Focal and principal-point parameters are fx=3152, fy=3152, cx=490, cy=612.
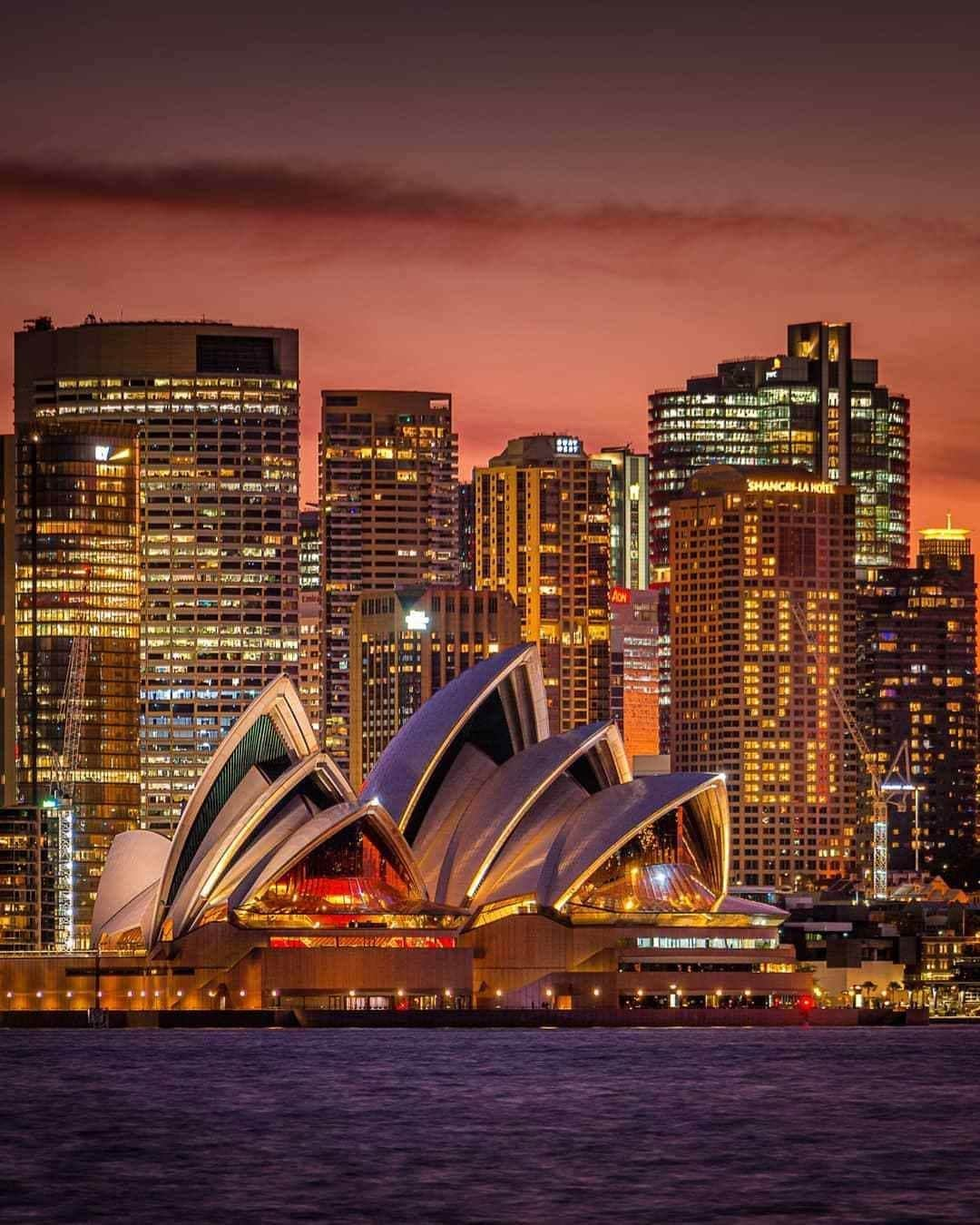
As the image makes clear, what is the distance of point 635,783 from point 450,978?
46.9 feet

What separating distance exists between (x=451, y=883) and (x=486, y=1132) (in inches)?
2751

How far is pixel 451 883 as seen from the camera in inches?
6644

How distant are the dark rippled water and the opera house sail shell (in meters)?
13.3

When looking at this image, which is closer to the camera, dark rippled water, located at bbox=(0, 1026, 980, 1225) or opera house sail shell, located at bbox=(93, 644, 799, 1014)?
dark rippled water, located at bbox=(0, 1026, 980, 1225)

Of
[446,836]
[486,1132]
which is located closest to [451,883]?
[446,836]

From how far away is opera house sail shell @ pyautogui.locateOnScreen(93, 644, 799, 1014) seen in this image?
16425 centimetres

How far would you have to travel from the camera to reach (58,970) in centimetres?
17062

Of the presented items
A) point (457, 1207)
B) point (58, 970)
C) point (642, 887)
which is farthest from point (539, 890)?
point (457, 1207)

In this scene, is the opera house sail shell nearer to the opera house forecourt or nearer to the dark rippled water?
the opera house forecourt

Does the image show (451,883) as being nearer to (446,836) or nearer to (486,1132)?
(446,836)

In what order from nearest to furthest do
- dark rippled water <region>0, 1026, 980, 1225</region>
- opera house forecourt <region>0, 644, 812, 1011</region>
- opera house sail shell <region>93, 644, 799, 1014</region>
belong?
1. dark rippled water <region>0, 1026, 980, 1225</region>
2. opera house sail shell <region>93, 644, 799, 1014</region>
3. opera house forecourt <region>0, 644, 812, 1011</region>

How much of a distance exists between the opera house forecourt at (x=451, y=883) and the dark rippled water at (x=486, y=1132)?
13.1m

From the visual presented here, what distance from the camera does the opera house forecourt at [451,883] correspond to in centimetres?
16462

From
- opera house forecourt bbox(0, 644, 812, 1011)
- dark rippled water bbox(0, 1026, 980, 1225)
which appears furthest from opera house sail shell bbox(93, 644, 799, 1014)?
dark rippled water bbox(0, 1026, 980, 1225)
